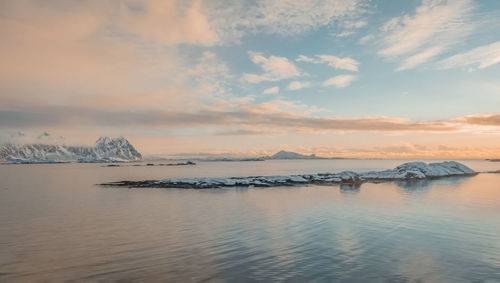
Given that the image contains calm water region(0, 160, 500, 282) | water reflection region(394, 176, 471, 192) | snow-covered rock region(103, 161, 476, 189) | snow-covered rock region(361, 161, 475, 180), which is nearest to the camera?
calm water region(0, 160, 500, 282)

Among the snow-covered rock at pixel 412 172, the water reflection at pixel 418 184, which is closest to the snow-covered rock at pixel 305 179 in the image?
the snow-covered rock at pixel 412 172

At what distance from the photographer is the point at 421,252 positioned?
16.5 m

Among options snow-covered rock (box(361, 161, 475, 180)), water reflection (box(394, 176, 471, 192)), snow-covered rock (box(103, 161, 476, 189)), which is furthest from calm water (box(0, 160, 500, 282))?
snow-covered rock (box(361, 161, 475, 180))

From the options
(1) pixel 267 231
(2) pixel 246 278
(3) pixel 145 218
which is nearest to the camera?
(2) pixel 246 278

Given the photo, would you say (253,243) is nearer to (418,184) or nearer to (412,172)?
(418,184)

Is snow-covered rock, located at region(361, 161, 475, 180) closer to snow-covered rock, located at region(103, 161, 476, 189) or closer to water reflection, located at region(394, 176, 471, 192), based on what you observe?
snow-covered rock, located at region(103, 161, 476, 189)

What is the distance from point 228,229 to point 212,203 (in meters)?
14.7

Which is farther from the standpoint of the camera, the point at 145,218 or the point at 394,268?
the point at 145,218

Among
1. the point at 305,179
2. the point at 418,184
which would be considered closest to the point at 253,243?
the point at 305,179

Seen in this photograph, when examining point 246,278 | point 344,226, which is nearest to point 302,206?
point 344,226

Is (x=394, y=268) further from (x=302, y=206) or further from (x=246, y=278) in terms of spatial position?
(x=302, y=206)

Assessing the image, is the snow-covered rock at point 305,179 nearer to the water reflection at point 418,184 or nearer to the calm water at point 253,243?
the water reflection at point 418,184

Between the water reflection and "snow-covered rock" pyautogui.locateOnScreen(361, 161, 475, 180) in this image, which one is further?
"snow-covered rock" pyautogui.locateOnScreen(361, 161, 475, 180)

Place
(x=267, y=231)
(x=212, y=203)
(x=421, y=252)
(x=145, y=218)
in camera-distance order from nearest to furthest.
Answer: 1. (x=421, y=252)
2. (x=267, y=231)
3. (x=145, y=218)
4. (x=212, y=203)
